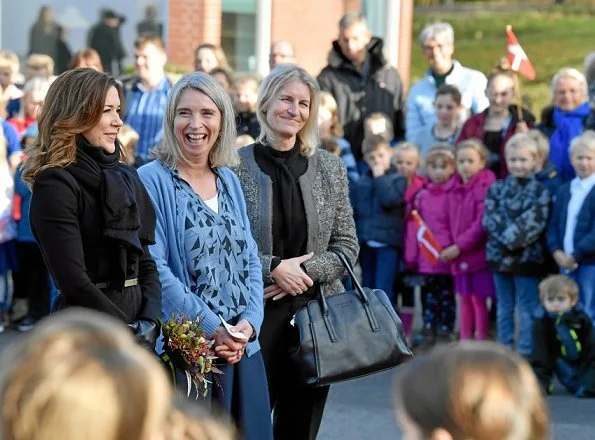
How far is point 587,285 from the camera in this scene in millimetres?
9297

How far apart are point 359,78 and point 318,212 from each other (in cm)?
609

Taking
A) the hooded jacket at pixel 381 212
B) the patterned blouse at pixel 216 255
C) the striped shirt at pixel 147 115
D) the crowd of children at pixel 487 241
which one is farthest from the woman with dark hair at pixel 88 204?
the striped shirt at pixel 147 115

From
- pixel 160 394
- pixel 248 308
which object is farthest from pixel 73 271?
pixel 160 394

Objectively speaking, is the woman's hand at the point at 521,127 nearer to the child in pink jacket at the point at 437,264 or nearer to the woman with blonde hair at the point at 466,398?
the child in pink jacket at the point at 437,264

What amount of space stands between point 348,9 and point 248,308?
47.1 ft

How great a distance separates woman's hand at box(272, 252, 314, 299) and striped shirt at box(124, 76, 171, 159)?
5.34m

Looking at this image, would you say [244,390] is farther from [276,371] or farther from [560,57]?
[560,57]

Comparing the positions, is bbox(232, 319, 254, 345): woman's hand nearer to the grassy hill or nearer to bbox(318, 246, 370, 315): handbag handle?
bbox(318, 246, 370, 315): handbag handle

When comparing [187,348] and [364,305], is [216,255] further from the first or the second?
[364,305]

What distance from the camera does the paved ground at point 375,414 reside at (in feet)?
25.5

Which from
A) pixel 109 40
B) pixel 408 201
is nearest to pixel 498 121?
pixel 408 201

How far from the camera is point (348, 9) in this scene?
1938 centimetres

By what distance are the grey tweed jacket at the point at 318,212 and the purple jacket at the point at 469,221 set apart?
386cm

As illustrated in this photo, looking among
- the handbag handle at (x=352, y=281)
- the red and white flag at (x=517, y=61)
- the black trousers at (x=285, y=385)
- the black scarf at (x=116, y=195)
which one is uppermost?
the red and white flag at (x=517, y=61)
